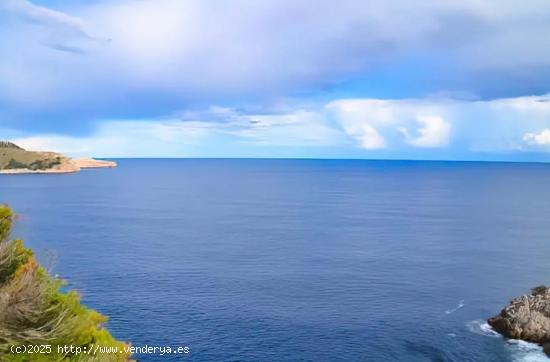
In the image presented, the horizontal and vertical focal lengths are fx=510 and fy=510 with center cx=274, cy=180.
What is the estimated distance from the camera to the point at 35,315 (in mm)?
20844

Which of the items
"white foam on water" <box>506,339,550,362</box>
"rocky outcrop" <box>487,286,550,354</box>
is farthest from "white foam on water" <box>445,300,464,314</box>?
"white foam on water" <box>506,339,550,362</box>

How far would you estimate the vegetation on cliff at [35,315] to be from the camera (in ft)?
64.4

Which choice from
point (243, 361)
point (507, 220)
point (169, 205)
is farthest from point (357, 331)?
point (169, 205)

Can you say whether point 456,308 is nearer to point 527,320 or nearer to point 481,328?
point 481,328

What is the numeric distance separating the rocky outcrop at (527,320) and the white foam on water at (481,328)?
85 centimetres

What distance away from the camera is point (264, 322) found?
6650 cm

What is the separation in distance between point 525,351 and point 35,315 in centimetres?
5785

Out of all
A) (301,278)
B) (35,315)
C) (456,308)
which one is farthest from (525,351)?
(35,315)

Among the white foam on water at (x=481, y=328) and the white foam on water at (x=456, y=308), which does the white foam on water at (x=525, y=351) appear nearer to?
the white foam on water at (x=481, y=328)

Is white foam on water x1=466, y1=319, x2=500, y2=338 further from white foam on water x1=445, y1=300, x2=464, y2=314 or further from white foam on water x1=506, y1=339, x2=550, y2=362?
white foam on water x1=445, y1=300, x2=464, y2=314

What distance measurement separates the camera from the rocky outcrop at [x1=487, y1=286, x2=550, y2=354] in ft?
210

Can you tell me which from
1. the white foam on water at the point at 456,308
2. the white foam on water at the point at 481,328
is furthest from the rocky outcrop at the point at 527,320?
the white foam on water at the point at 456,308

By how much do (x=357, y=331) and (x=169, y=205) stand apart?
13814cm

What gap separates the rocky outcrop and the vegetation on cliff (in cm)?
5532
